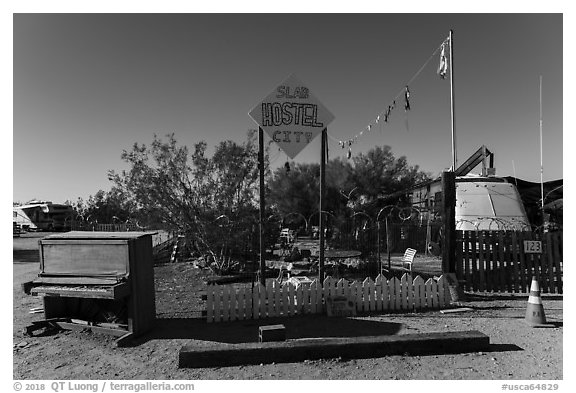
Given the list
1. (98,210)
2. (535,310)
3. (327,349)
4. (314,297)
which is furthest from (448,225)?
(98,210)

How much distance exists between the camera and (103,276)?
17.4ft

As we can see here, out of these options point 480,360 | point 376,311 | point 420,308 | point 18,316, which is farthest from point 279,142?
point 18,316

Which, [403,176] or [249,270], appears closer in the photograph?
[249,270]

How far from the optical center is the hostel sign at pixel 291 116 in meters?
6.73

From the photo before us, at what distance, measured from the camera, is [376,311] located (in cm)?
674

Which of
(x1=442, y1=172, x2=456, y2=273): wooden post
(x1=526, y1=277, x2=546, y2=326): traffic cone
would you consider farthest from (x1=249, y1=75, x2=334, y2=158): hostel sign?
(x1=526, y1=277, x2=546, y2=326): traffic cone

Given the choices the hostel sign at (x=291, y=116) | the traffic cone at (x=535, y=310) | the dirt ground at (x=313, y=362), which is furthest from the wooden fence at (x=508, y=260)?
the hostel sign at (x=291, y=116)

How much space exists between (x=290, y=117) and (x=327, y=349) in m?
4.03

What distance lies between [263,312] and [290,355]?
6.71 ft

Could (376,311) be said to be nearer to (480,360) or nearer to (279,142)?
(480,360)

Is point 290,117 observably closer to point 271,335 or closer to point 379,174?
point 271,335

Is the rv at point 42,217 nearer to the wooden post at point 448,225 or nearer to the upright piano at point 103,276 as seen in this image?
the upright piano at point 103,276

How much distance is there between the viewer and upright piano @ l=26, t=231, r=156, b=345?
5.22m

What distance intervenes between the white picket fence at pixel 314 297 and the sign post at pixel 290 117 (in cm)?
44
